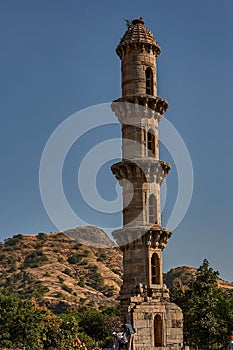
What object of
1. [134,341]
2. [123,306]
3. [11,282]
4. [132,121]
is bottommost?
[134,341]

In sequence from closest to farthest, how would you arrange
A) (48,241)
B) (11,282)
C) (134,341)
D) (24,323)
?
(134,341) → (24,323) → (11,282) → (48,241)

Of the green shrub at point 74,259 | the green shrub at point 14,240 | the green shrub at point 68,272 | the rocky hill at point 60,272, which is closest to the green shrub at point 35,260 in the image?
the rocky hill at point 60,272

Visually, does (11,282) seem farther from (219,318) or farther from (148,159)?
(148,159)

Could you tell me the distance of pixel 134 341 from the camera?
35188 mm

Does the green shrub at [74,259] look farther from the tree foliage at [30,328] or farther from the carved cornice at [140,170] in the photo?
the carved cornice at [140,170]

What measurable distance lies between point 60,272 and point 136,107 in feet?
398

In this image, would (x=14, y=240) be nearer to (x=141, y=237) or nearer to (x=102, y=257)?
(x=102, y=257)

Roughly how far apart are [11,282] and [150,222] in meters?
122

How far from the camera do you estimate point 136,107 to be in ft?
131

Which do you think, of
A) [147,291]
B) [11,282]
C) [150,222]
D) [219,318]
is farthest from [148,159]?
[11,282]

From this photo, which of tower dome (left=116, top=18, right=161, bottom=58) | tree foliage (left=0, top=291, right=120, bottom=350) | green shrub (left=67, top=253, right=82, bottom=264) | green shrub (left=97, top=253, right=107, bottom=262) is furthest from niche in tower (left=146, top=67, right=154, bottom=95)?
green shrub (left=97, top=253, right=107, bottom=262)

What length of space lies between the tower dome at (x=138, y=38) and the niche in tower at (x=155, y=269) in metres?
14.6

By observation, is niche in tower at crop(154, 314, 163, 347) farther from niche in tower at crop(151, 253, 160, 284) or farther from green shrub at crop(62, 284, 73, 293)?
green shrub at crop(62, 284, 73, 293)

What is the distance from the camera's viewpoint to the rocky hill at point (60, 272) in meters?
138
